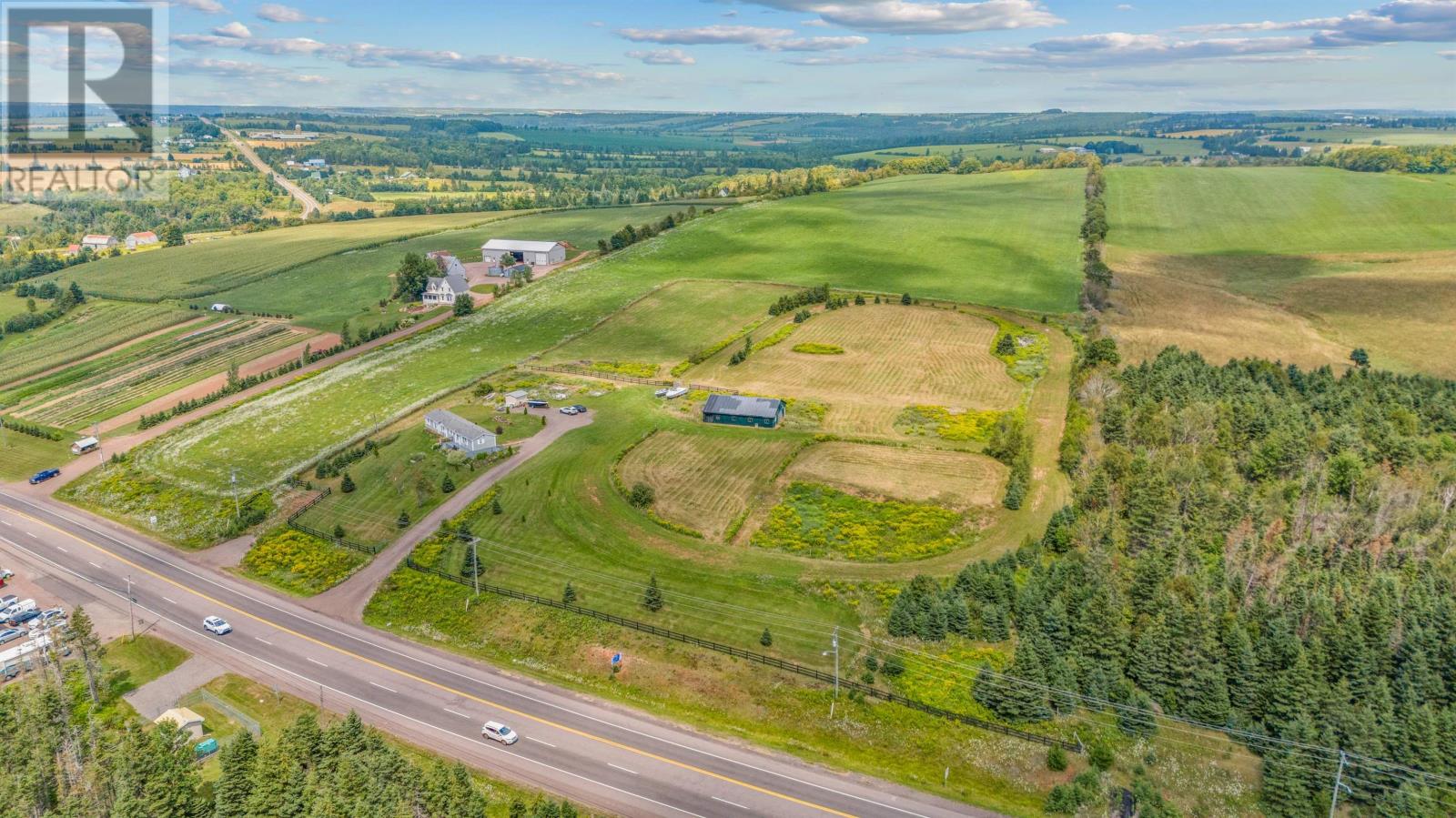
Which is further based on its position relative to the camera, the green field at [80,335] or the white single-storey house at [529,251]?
the white single-storey house at [529,251]

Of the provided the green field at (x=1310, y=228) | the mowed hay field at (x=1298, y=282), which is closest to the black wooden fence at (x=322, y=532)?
the mowed hay field at (x=1298, y=282)

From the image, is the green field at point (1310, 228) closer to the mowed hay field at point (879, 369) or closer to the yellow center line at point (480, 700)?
the mowed hay field at point (879, 369)

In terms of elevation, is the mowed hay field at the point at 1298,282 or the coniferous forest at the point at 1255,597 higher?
the mowed hay field at the point at 1298,282

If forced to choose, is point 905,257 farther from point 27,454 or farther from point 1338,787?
point 27,454

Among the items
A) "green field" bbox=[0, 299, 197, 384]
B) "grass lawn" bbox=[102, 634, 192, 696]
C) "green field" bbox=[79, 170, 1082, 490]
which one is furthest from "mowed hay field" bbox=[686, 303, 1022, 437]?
"green field" bbox=[0, 299, 197, 384]

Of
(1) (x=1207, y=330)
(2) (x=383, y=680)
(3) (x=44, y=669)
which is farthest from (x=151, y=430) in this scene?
(1) (x=1207, y=330)

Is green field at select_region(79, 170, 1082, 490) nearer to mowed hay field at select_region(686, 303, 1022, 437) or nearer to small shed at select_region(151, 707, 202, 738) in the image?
mowed hay field at select_region(686, 303, 1022, 437)
